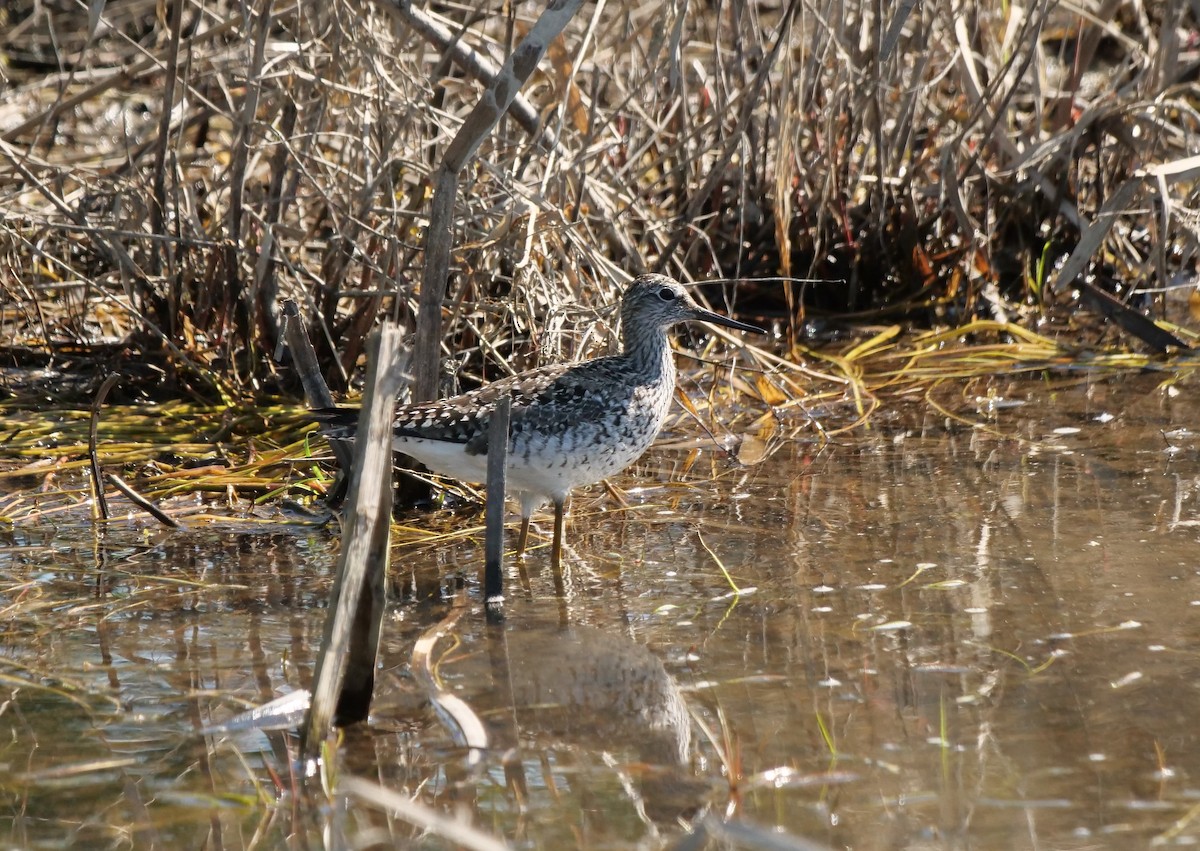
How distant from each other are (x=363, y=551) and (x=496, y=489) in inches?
42.9

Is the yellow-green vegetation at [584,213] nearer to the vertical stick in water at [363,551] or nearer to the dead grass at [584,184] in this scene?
the dead grass at [584,184]

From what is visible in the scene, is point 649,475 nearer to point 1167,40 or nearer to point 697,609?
point 697,609

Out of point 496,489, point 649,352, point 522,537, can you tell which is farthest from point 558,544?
point 649,352

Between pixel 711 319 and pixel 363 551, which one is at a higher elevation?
pixel 711 319

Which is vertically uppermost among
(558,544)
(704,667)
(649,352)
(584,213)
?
(584,213)

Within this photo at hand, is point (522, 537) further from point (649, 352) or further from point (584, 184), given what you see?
point (584, 184)

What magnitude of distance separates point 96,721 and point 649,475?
290 cm

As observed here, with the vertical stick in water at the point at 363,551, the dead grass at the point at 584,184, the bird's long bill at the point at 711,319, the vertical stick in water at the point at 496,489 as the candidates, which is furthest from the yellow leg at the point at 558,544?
the vertical stick in water at the point at 363,551

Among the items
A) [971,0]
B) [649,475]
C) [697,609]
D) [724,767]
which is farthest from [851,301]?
[724,767]

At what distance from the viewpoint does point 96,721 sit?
3.85 m

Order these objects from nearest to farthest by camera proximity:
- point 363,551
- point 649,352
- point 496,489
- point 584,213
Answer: point 363,551 < point 496,489 < point 649,352 < point 584,213

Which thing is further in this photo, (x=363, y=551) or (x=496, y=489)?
(x=496, y=489)

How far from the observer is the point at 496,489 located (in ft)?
14.7

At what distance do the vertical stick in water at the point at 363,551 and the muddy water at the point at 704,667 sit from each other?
10.0 inches
